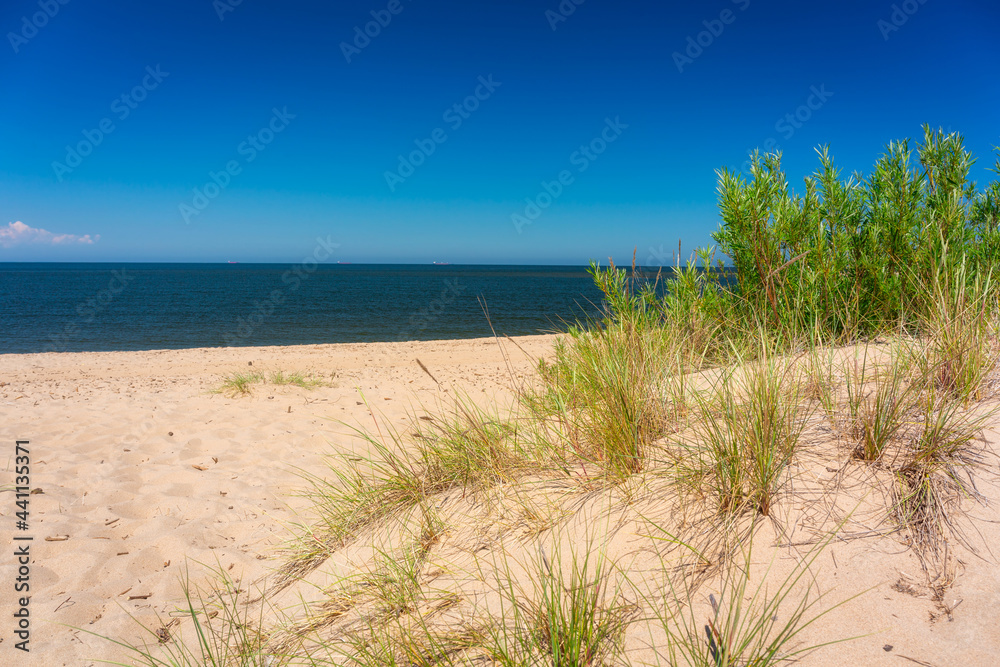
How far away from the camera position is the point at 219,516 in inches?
142

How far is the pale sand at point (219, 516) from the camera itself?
1523 mm

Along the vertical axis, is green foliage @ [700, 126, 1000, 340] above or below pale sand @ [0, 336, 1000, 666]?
above

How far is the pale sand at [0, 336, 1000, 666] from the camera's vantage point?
1.52m

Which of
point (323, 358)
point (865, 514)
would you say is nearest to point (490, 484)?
point (865, 514)

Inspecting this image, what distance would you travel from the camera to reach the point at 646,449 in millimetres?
2562
